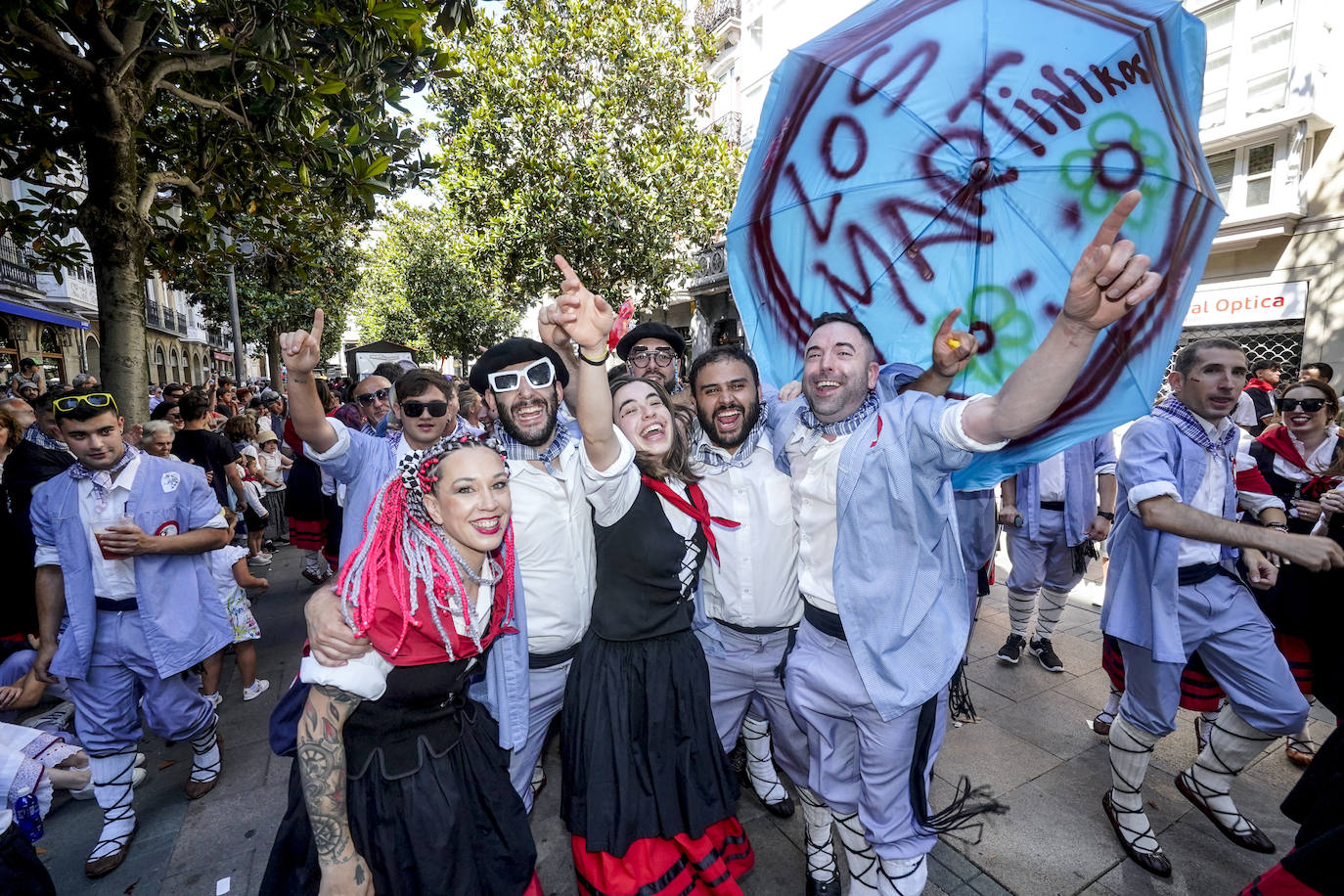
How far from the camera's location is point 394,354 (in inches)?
811

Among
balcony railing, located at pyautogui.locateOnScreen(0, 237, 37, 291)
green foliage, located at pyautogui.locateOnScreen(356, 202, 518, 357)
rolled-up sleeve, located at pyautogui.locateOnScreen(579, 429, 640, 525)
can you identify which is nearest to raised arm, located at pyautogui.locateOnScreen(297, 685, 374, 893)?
rolled-up sleeve, located at pyautogui.locateOnScreen(579, 429, 640, 525)

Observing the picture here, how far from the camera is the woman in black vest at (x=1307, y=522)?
3064 mm

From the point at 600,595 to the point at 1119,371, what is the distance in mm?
2055

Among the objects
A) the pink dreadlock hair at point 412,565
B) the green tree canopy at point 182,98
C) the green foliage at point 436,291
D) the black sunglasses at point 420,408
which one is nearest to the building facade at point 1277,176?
the green tree canopy at point 182,98

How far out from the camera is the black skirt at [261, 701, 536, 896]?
1896 millimetres

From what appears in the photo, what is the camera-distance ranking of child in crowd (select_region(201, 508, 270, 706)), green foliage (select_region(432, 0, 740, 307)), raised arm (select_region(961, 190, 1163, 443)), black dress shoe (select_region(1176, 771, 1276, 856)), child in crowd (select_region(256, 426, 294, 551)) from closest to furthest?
raised arm (select_region(961, 190, 1163, 443)), black dress shoe (select_region(1176, 771, 1276, 856)), child in crowd (select_region(201, 508, 270, 706)), child in crowd (select_region(256, 426, 294, 551)), green foliage (select_region(432, 0, 740, 307))

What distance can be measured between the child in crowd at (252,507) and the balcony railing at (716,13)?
19.1 metres

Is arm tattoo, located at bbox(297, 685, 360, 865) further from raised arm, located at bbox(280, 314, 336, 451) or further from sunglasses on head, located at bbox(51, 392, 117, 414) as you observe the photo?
sunglasses on head, located at bbox(51, 392, 117, 414)

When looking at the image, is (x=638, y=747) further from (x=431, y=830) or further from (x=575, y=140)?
(x=575, y=140)

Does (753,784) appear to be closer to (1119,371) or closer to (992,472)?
(992,472)

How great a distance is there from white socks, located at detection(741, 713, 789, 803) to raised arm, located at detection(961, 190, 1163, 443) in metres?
2.25

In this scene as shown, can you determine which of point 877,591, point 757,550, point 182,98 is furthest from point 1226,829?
point 182,98

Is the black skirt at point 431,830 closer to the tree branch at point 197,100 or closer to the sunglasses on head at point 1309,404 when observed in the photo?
the sunglasses on head at point 1309,404

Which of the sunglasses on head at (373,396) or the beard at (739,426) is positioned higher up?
the sunglasses on head at (373,396)
